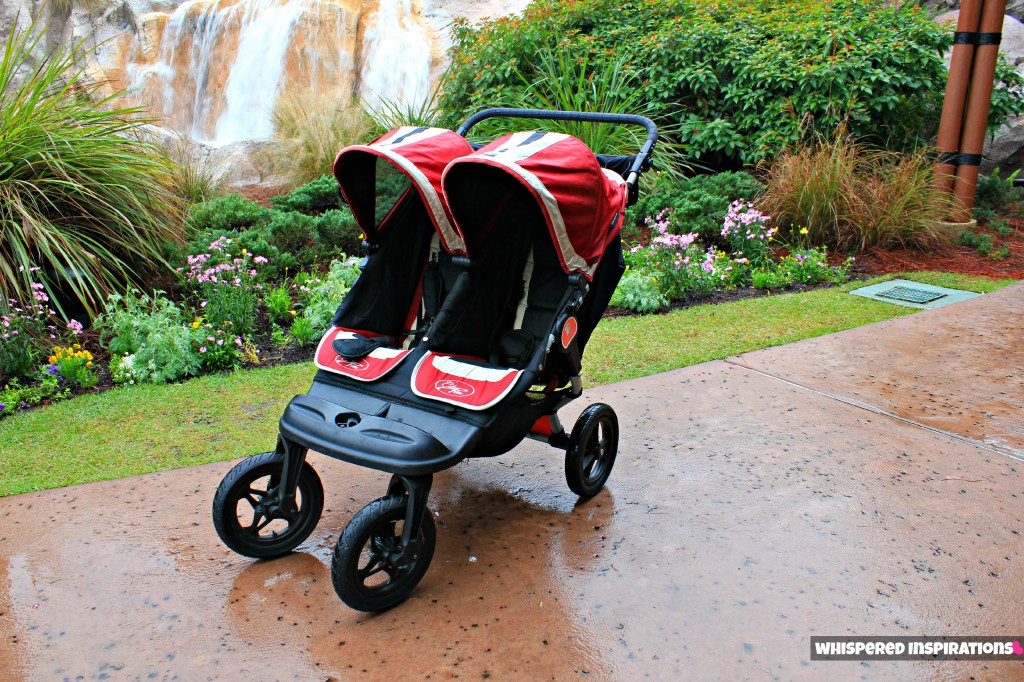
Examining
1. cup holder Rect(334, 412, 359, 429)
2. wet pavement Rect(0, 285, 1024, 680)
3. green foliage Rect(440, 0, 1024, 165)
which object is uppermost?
green foliage Rect(440, 0, 1024, 165)

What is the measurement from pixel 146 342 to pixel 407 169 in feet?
9.07

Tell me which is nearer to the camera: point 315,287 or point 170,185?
point 315,287

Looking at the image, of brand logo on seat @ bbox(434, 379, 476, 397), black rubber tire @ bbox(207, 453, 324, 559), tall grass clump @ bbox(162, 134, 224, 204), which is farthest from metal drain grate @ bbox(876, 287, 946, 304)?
tall grass clump @ bbox(162, 134, 224, 204)

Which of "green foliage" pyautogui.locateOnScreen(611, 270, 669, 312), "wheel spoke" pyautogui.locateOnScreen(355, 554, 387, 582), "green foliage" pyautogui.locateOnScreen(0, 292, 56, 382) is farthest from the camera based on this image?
"green foliage" pyautogui.locateOnScreen(611, 270, 669, 312)

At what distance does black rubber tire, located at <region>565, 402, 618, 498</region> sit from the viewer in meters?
3.38

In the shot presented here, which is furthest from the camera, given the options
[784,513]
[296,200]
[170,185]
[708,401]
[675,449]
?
[296,200]

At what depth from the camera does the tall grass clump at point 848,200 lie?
725 cm

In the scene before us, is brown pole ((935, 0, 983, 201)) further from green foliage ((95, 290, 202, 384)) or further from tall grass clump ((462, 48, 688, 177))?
green foliage ((95, 290, 202, 384))

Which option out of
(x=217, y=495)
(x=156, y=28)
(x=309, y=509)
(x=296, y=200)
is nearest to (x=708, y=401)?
(x=309, y=509)

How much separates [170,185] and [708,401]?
183 inches

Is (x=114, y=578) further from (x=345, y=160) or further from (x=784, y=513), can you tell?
(x=784, y=513)

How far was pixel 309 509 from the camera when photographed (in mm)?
3150

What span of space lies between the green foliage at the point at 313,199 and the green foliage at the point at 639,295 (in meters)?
2.91

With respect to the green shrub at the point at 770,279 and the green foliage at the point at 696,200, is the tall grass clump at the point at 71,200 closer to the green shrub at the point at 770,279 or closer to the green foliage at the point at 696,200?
the green foliage at the point at 696,200
